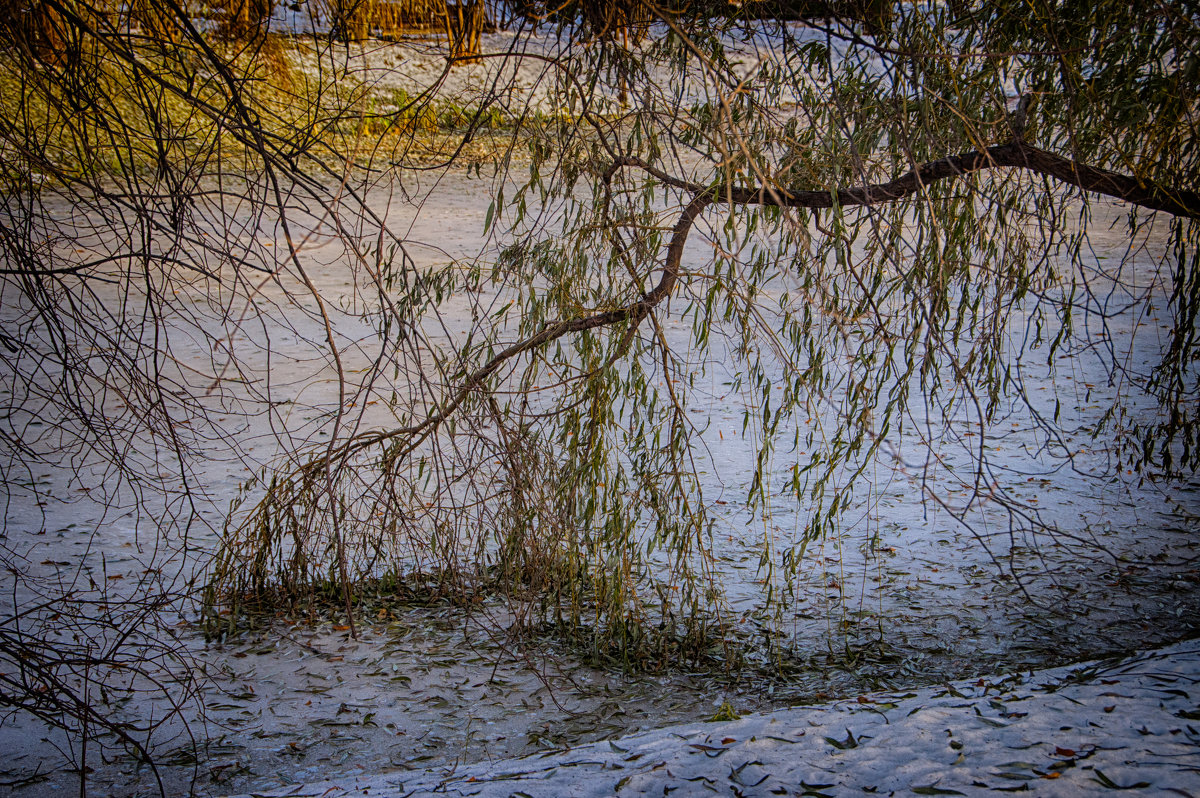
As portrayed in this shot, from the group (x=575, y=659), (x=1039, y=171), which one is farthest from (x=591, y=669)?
(x=1039, y=171)

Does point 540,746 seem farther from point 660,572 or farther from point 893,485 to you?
point 893,485

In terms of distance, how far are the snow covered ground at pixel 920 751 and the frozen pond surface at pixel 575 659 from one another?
0.28 meters

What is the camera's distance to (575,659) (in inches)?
135

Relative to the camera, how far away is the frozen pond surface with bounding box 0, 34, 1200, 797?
9.37 ft

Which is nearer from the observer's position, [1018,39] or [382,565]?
[1018,39]

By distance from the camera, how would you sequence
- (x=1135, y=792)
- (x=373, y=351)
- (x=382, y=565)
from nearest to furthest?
(x=1135, y=792) < (x=382, y=565) < (x=373, y=351)

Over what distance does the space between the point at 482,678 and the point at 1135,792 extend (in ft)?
7.06

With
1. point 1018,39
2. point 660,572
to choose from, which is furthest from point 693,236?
point 1018,39

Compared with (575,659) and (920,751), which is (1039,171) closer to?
(920,751)

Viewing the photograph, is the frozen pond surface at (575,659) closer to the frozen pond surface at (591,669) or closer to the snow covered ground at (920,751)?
the frozen pond surface at (591,669)

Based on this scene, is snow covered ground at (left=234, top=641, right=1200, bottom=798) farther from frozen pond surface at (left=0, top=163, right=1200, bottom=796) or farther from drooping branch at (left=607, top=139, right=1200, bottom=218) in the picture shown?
drooping branch at (left=607, top=139, right=1200, bottom=218)

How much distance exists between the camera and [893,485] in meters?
5.18

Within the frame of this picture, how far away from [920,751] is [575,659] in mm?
1456

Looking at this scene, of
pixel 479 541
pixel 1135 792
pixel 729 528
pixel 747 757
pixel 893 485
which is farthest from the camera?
pixel 893 485
